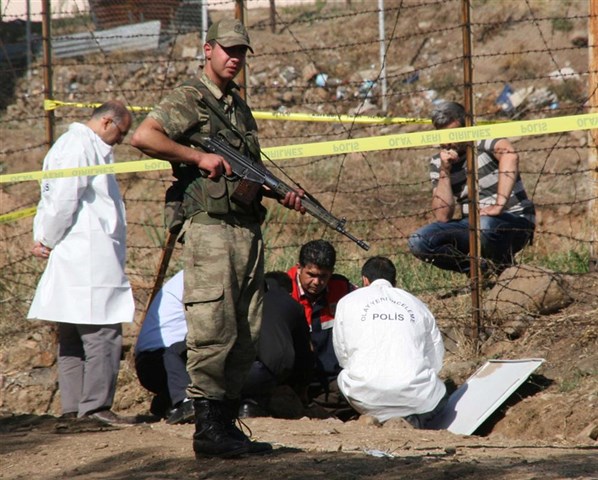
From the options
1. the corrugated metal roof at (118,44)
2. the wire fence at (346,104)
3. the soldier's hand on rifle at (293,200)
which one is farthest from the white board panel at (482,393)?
the corrugated metal roof at (118,44)

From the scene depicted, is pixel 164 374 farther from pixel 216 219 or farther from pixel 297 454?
pixel 216 219

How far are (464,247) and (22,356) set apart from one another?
319 cm

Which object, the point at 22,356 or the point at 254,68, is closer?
the point at 22,356

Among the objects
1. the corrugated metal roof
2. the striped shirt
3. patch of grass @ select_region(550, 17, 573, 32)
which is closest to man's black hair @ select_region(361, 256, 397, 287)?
the striped shirt

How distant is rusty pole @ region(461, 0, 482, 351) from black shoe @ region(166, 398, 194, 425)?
7.02 feet

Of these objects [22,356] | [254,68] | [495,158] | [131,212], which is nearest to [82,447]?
[22,356]

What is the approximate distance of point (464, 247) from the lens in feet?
24.8

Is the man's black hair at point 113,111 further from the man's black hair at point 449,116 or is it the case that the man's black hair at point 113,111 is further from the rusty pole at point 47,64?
the man's black hair at point 449,116

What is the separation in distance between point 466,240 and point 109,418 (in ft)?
8.85

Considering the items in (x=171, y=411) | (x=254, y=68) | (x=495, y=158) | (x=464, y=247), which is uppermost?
(x=254, y=68)

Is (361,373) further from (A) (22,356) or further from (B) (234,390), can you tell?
(A) (22,356)

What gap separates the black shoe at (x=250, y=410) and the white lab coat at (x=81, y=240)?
0.82m

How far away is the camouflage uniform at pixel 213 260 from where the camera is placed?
465 cm

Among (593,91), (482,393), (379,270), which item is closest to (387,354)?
(379,270)
